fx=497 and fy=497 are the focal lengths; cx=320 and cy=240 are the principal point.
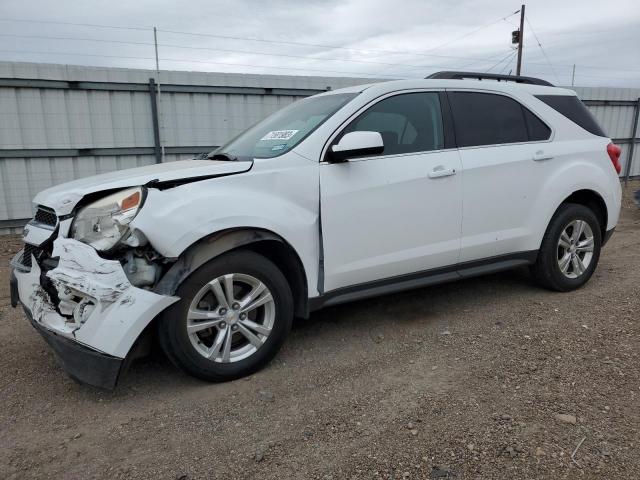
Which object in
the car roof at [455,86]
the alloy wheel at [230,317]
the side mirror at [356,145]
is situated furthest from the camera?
the car roof at [455,86]

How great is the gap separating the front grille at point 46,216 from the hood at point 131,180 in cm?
4

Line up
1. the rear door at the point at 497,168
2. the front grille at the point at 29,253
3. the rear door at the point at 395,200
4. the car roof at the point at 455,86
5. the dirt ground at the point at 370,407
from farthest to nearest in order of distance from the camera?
the rear door at the point at 497,168
the car roof at the point at 455,86
the rear door at the point at 395,200
the front grille at the point at 29,253
the dirt ground at the point at 370,407

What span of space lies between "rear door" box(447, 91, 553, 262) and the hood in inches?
70.8

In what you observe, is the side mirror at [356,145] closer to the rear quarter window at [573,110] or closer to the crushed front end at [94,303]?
the crushed front end at [94,303]


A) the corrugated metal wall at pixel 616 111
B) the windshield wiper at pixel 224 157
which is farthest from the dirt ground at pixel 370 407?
the corrugated metal wall at pixel 616 111

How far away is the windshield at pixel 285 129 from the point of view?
11.5 feet

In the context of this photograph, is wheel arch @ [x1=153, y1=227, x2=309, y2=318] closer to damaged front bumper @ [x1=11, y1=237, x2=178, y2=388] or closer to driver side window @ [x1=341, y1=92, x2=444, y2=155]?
damaged front bumper @ [x1=11, y1=237, x2=178, y2=388]

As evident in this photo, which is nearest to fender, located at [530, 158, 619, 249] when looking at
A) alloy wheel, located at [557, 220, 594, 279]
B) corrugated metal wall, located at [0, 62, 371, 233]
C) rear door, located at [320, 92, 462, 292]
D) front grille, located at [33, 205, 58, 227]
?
alloy wheel, located at [557, 220, 594, 279]

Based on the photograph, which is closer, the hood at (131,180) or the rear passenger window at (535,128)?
the hood at (131,180)

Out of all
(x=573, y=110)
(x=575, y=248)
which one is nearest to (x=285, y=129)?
(x=573, y=110)

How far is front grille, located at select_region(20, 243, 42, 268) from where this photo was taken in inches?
121

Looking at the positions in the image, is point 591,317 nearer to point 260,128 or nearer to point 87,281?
point 260,128

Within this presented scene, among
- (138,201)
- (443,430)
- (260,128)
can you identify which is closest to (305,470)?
(443,430)

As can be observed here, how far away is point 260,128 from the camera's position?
13.5 feet
